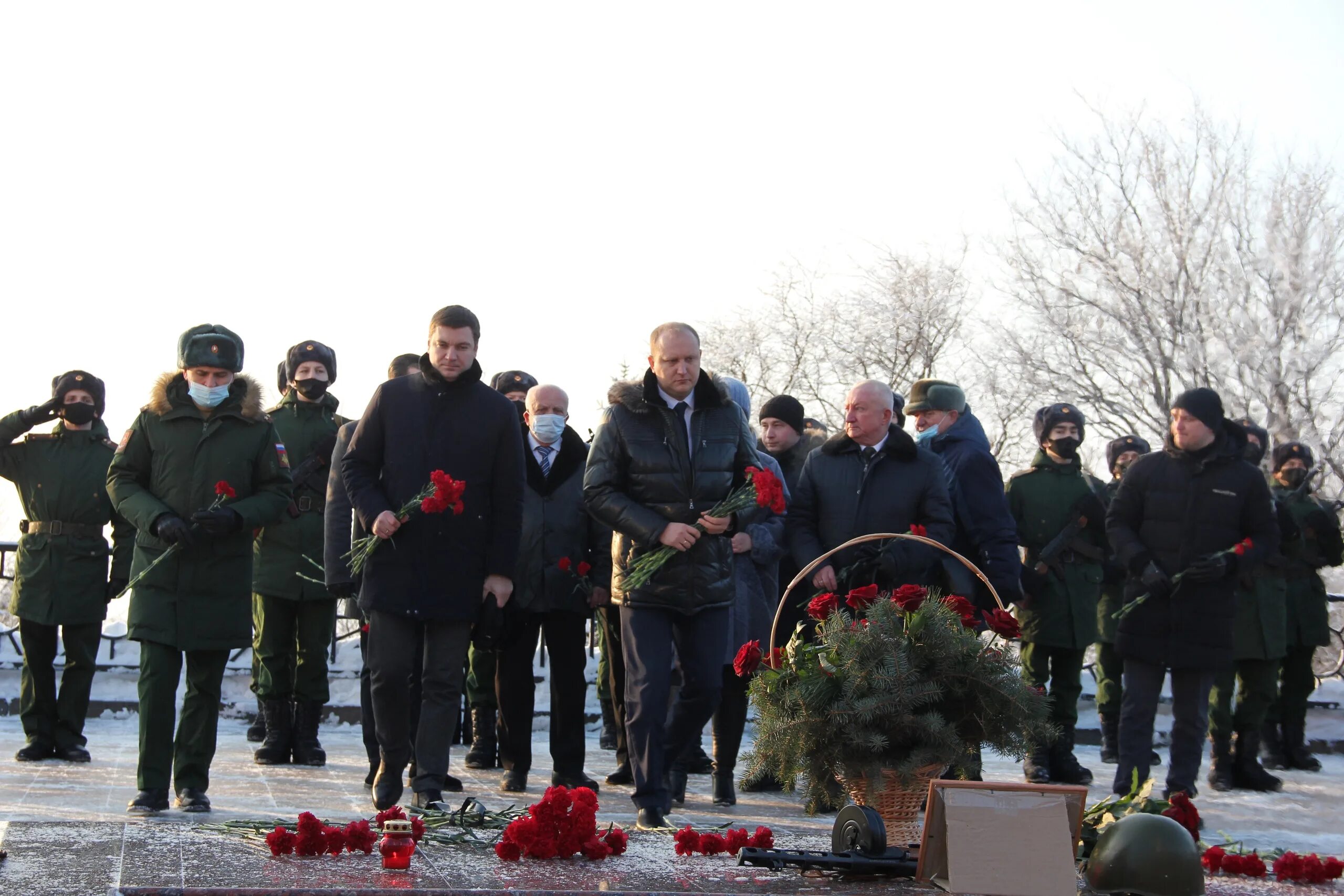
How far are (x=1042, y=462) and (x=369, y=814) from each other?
4909mm

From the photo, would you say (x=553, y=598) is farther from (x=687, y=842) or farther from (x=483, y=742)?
(x=687, y=842)

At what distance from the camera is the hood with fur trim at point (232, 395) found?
7195mm

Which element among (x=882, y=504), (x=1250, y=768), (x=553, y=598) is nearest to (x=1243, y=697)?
(x=1250, y=768)

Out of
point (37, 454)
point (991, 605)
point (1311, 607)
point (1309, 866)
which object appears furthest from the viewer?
point (1311, 607)

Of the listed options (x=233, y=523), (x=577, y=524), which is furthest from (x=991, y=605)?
(x=233, y=523)

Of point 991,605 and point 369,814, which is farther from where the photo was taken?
point 991,605

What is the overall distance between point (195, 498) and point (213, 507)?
15cm

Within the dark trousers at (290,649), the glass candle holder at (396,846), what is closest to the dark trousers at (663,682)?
the glass candle holder at (396,846)

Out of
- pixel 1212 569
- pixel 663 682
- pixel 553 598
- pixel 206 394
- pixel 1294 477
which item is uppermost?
pixel 1294 477

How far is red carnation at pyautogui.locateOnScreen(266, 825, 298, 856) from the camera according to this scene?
474 centimetres

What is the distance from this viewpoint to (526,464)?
8.34 metres

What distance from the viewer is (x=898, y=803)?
5.41 meters

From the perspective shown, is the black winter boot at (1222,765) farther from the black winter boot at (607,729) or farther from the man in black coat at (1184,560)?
the black winter boot at (607,729)

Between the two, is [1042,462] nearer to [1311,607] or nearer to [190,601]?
[1311,607]
